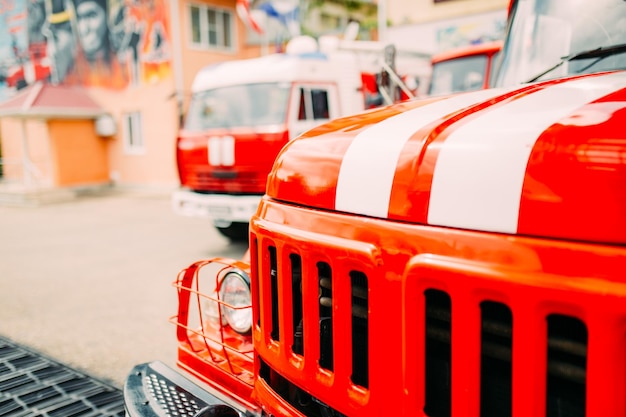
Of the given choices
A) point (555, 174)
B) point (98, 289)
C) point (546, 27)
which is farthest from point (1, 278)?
point (555, 174)

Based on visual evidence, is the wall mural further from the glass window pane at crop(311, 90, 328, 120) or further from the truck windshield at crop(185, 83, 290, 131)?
the glass window pane at crop(311, 90, 328, 120)

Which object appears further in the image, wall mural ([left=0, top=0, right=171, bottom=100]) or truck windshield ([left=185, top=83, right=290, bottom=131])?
wall mural ([left=0, top=0, right=171, bottom=100])

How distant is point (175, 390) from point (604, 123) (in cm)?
164

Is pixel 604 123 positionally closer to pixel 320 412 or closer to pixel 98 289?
pixel 320 412

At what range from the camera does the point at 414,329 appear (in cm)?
124

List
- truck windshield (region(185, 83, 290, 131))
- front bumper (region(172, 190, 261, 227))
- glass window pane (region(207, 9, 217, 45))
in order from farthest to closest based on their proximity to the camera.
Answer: glass window pane (region(207, 9, 217, 45)) → truck windshield (region(185, 83, 290, 131)) → front bumper (region(172, 190, 261, 227))

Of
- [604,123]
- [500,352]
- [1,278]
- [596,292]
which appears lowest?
[1,278]

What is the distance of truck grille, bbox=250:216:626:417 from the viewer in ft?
3.33

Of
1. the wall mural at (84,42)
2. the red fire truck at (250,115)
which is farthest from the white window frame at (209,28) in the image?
the red fire truck at (250,115)

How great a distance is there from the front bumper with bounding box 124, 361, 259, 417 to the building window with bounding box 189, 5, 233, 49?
1593 cm

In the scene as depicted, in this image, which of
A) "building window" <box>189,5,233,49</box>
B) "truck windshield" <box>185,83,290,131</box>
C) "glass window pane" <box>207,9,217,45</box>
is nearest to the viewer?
"truck windshield" <box>185,83,290,131</box>

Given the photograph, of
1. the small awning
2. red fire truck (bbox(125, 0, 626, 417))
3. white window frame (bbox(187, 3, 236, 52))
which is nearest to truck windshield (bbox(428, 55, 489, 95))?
red fire truck (bbox(125, 0, 626, 417))

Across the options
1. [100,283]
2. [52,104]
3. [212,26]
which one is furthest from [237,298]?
[52,104]

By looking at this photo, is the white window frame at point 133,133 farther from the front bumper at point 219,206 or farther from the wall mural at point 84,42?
the front bumper at point 219,206
